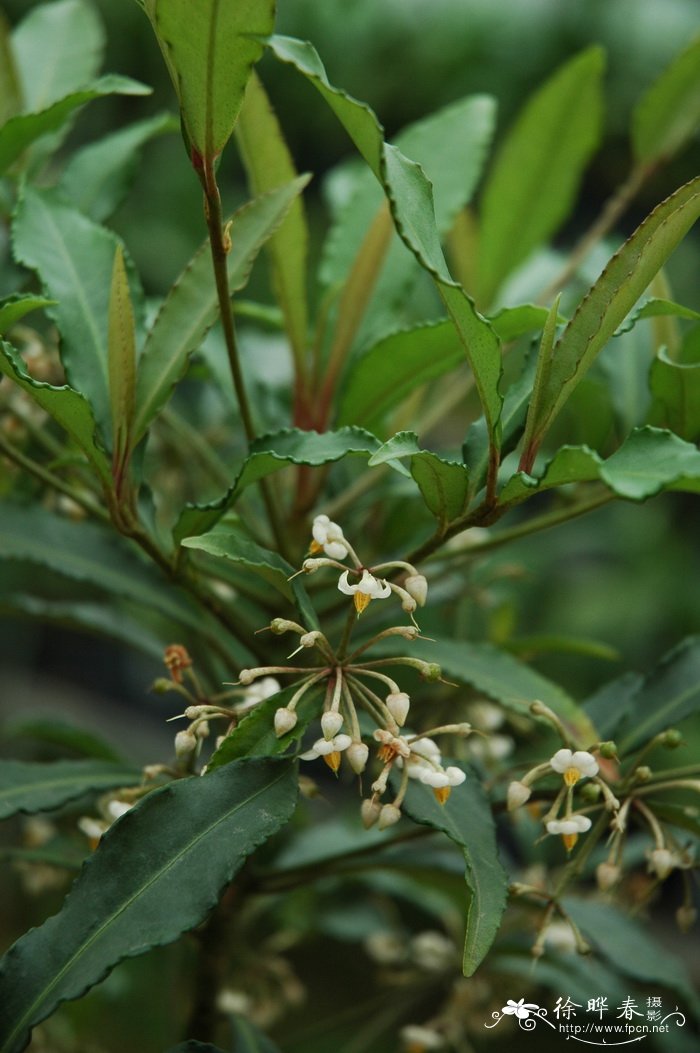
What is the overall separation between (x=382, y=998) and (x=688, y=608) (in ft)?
4.05

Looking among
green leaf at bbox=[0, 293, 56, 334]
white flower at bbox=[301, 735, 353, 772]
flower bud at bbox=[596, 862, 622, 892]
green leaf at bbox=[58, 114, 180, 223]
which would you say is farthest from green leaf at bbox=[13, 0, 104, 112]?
flower bud at bbox=[596, 862, 622, 892]

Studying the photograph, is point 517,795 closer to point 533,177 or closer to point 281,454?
point 281,454

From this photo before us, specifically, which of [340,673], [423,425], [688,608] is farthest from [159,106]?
[340,673]

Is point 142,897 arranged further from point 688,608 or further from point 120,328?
point 688,608

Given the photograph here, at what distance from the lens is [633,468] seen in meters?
0.44

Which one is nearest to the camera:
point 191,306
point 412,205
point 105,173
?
point 412,205

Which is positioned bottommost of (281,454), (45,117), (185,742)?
(185,742)

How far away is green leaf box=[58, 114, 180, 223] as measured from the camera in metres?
0.71

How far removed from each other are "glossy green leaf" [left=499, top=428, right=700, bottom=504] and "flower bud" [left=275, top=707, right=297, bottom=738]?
14 centimetres

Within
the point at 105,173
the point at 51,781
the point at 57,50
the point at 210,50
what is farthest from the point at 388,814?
the point at 57,50

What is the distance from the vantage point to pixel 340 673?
480 mm

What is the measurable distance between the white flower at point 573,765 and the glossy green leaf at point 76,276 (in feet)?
0.95

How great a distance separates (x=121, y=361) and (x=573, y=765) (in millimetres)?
297

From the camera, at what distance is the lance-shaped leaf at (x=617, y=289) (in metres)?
0.44
